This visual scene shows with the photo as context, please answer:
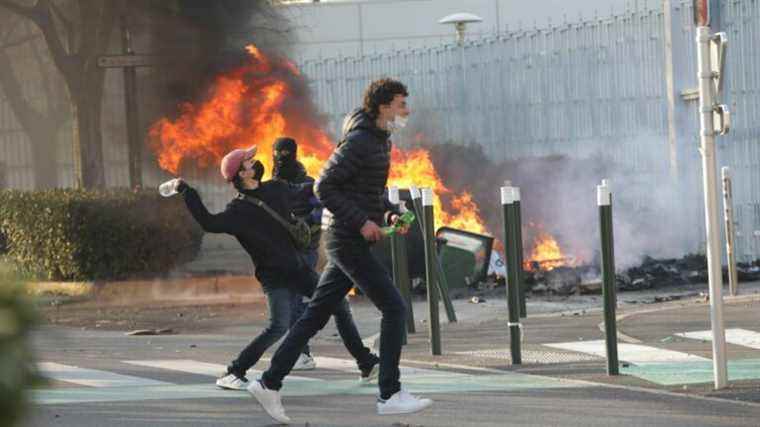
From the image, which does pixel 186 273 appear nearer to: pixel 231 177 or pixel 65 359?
pixel 65 359

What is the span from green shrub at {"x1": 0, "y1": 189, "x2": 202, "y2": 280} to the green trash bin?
3.64 meters

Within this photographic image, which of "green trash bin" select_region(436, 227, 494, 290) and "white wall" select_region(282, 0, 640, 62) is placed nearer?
"green trash bin" select_region(436, 227, 494, 290)

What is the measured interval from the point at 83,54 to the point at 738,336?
12367mm

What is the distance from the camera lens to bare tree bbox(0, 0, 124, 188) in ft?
66.7

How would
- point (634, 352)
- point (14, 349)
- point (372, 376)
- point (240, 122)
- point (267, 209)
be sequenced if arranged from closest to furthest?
point (14, 349) → point (267, 209) → point (372, 376) → point (634, 352) → point (240, 122)

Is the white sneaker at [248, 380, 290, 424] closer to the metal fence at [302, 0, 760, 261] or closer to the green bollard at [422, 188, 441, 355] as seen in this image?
the green bollard at [422, 188, 441, 355]

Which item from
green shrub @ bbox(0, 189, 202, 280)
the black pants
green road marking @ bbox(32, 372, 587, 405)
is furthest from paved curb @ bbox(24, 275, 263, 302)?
the black pants

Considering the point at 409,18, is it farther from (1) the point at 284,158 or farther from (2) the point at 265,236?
(2) the point at 265,236

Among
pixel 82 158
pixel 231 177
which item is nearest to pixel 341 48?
pixel 82 158

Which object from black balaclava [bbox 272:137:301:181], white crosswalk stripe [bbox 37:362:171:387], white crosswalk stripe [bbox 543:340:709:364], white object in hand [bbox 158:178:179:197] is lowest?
white crosswalk stripe [bbox 543:340:709:364]

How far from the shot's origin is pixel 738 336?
1078 cm

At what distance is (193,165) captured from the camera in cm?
2170

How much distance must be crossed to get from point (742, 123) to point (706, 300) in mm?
3779

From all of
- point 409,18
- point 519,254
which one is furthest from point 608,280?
point 409,18
